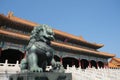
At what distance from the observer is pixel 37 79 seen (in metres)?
2.84

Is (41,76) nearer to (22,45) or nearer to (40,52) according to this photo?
(40,52)

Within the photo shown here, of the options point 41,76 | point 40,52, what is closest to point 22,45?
point 40,52

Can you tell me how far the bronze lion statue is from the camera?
3.29 metres

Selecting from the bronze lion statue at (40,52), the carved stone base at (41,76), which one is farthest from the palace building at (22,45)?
the carved stone base at (41,76)

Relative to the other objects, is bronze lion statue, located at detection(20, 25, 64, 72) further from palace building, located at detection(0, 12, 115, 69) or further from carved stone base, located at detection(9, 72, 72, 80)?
palace building, located at detection(0, 12, 115, 69)

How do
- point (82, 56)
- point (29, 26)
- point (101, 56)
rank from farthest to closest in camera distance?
point (101, 56)
point (82, 56)
point (29, 26)

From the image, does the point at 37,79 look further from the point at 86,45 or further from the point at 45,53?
the point at 86,45

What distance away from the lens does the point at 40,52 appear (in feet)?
10.9

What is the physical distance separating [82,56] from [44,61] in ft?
55.6

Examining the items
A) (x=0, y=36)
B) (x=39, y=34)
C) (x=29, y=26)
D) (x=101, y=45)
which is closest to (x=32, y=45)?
(x=39, y=34)

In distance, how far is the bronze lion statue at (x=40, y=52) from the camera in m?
3.29

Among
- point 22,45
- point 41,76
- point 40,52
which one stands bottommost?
point 41,76

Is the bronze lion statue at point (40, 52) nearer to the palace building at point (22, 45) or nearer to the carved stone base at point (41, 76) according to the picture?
the carved stone base at point (41, 76)

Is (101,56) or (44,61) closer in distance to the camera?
(44,61)
